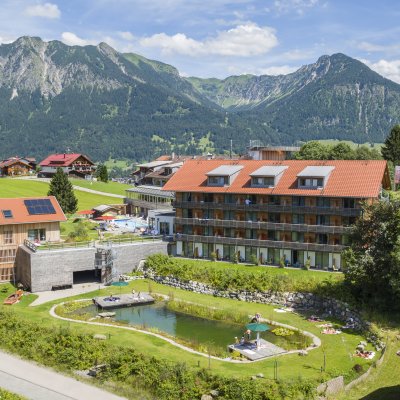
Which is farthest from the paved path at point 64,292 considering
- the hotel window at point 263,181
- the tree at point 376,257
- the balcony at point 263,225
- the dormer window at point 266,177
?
the tree at point 376,257

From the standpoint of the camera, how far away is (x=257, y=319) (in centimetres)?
5000

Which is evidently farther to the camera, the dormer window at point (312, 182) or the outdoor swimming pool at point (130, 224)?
the outdoor swimming pool at point (130, 224)

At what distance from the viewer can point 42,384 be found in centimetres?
3650

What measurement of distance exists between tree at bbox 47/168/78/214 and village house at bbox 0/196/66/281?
27722 millimetres

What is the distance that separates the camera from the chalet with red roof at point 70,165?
565 ft

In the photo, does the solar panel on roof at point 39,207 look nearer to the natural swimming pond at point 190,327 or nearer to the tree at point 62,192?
the natural swimming pond at point 190,327

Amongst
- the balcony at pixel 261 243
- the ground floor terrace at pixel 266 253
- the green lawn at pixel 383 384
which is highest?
the balcony at pixel 261 243

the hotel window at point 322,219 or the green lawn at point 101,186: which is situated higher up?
the green lawn at point 101,186

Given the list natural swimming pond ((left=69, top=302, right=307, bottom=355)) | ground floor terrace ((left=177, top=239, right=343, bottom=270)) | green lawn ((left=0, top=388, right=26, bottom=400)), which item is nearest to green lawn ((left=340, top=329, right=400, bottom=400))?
natural swimming pond ((left=69, top=302, right=307, bottom=355))

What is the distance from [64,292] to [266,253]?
2526 centimetres

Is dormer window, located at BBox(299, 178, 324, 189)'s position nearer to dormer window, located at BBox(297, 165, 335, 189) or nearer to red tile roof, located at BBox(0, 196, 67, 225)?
dormer window, located at BBox(297, 165, 335, 189)

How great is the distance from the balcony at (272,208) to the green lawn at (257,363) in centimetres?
1440

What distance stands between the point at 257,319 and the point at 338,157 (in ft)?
226

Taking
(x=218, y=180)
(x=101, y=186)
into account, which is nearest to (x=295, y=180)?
(x=218, y=180)
